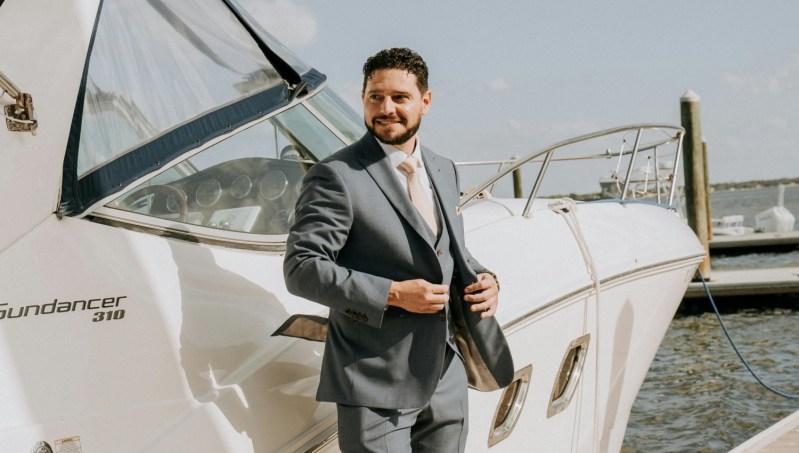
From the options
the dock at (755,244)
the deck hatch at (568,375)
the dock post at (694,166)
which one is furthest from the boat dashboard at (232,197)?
the dock at (755,244)

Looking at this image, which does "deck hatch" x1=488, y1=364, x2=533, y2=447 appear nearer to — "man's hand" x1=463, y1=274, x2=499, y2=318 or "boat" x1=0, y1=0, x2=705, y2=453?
"boat" x1=0, y1=0, x2=705, y2=453

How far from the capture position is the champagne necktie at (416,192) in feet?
8.21

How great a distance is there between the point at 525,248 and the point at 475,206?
591 millimetres

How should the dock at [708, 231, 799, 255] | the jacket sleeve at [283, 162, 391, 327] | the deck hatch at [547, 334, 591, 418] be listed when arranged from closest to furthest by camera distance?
1. the jacket sleeve at [283, 162, 391, 327]
2. the deck hatch at [547, 334, 591, 418]
3. the dock at [708, 231, 799, 255]

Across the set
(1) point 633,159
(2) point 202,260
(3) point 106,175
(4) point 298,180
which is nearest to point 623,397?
(1) point 633,159

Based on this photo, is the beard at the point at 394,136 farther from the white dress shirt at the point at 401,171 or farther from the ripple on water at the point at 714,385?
the ripple on water at the point at 714,385

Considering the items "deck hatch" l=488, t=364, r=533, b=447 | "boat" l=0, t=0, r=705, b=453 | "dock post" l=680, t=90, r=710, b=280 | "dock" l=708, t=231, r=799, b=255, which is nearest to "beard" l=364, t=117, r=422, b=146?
"boat" l=0, t=0, r=705, b=453

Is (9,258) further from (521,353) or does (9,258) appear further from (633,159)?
(633,159)

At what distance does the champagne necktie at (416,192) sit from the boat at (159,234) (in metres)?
0.47

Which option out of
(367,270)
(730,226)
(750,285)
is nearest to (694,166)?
(750,285)

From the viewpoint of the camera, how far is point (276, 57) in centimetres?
320

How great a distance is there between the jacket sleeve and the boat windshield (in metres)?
0.73

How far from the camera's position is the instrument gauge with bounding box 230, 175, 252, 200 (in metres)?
2.98

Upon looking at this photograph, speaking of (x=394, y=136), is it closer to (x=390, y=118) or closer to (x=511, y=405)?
(x=390, y=118)
